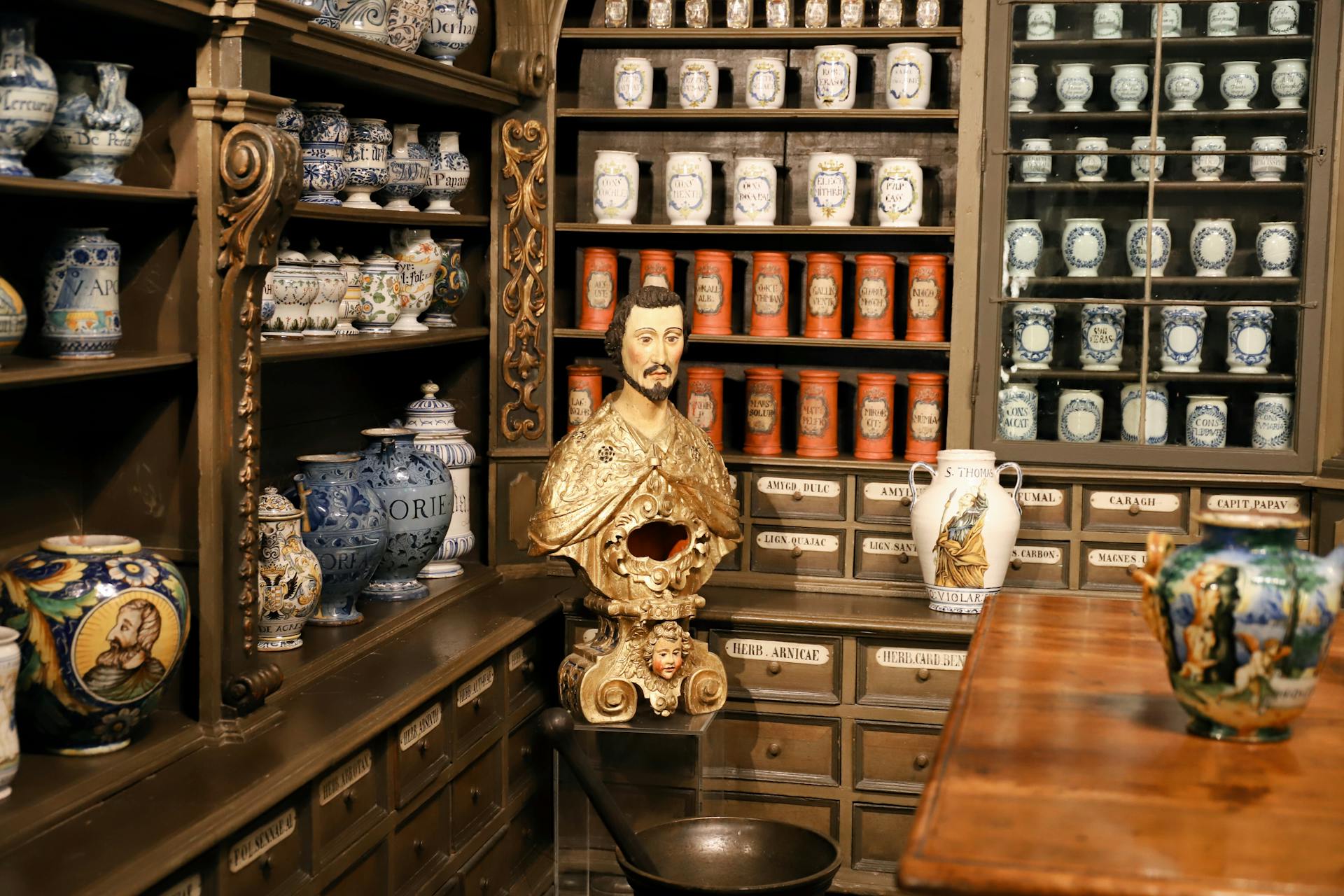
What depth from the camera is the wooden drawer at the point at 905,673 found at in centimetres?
370

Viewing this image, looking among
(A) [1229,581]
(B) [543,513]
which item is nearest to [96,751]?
(B) [543,513]

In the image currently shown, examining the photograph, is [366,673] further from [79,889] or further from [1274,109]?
[1274,109]

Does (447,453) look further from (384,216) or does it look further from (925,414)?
(925,414)

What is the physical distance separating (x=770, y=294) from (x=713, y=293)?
0.15 meters

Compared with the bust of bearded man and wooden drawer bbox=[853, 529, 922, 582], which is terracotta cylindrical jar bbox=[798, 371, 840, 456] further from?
the bust of bearded man

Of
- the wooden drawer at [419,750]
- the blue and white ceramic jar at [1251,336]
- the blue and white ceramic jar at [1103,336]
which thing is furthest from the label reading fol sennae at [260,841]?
the blue and white ceramic jar at [1251,336]

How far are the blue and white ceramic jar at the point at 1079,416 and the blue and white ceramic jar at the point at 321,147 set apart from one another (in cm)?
186

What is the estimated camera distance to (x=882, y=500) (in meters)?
3.94

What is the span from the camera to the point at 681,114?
13.0 ft

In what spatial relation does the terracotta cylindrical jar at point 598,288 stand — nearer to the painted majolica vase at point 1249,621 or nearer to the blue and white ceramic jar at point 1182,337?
the blue and white ceramic jar at point 1182,337

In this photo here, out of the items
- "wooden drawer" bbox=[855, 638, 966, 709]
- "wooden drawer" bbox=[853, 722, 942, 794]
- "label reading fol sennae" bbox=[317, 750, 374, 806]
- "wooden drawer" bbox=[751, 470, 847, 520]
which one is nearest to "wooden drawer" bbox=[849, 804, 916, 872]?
"wooden drawer" bbox=[853, 722, 942, 794]

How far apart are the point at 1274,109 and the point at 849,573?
1523mm

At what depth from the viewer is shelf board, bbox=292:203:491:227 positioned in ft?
10.3

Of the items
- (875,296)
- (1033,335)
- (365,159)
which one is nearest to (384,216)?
(365,159)
